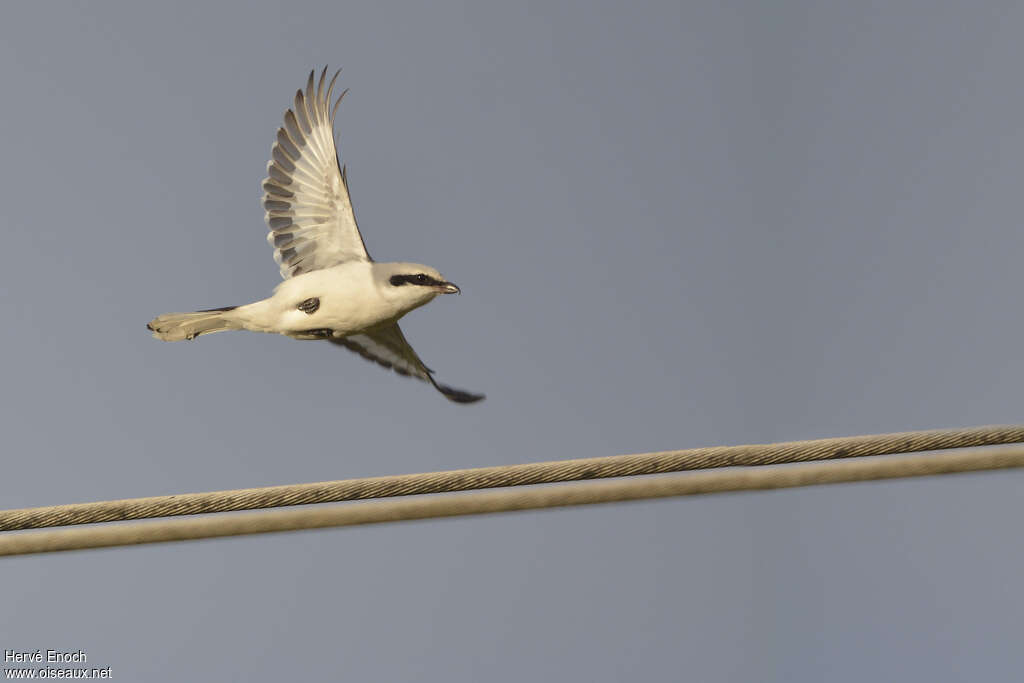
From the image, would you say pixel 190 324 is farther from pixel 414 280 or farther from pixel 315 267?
pixel 414 280

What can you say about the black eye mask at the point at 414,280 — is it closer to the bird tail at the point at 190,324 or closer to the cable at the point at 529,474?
the bird tail at the point at 190,324

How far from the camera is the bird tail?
10.6m

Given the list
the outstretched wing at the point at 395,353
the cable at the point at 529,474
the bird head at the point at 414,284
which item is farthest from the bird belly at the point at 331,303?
the cable at the point at 529,474

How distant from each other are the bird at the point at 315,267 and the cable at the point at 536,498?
529cm

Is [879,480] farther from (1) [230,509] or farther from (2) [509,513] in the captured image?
(1) [230,509]

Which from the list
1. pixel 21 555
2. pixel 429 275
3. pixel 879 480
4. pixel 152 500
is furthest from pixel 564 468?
pixel 429 275

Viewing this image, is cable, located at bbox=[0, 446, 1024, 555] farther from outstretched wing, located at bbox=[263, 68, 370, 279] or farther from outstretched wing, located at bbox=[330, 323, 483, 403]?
outstretched wing, located at bbox=[330, 323, 483, 403]

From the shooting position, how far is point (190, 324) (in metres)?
10.7

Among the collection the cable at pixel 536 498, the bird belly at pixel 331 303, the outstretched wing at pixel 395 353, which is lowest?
the cable at pixel 536 498

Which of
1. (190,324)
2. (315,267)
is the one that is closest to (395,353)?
(315,267)

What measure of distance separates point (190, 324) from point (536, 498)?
6593 millimetres

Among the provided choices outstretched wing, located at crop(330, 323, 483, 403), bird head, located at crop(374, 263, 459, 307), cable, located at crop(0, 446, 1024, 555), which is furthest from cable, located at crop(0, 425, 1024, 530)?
outstretched wing, located at crop(330, 323, 483, 403)

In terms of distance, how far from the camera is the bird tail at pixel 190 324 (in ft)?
34.6

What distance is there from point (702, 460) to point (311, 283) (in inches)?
240
